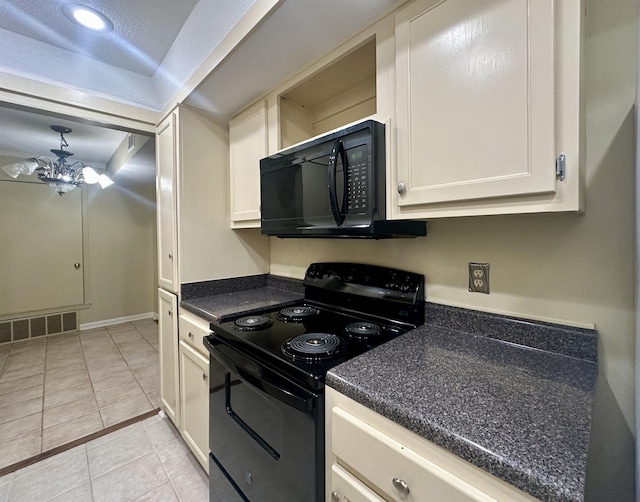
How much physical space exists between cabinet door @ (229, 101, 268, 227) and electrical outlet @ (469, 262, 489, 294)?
3.78 feet

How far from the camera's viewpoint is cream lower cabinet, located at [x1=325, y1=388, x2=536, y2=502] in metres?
0.56

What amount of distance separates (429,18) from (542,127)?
1.73 ft

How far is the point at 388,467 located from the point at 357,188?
33.6 inches

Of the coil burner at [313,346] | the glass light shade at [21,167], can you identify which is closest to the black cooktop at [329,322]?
the coil burner at [313,346]

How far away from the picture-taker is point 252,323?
4.36 ft

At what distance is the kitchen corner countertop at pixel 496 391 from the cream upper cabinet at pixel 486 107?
0.45 m

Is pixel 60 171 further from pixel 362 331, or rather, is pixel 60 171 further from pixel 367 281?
pixel 362 331

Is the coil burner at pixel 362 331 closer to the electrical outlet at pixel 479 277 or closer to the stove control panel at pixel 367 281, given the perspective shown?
the stove control panel at pixel 367 281

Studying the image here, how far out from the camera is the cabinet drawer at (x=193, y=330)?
154 centimetres

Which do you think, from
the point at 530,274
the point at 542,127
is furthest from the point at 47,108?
the point at 530,274

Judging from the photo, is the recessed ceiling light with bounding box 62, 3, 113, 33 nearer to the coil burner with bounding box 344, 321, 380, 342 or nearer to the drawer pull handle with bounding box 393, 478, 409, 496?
the coil burner with bounding box 344, 321, 380, 342

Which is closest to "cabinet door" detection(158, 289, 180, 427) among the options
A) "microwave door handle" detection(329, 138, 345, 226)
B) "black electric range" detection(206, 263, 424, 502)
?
"black electric range" detection(206, 263, 424, 502)

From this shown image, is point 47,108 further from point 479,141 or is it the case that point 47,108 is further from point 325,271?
point 479,141

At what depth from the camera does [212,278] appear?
194 cm
